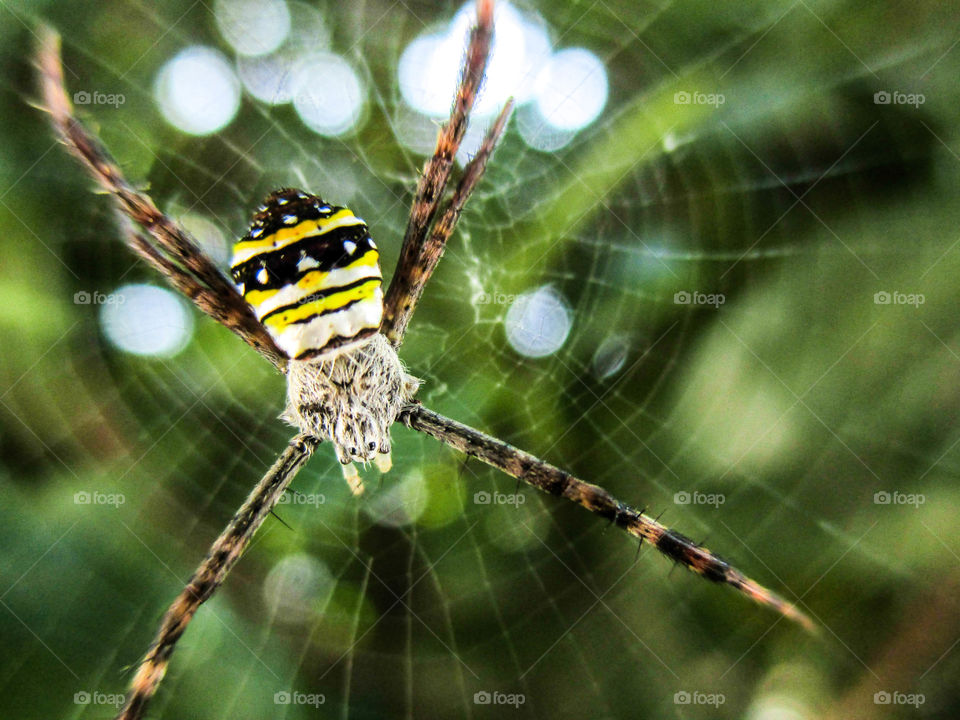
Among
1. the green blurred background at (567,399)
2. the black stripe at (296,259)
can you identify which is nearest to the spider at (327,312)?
the black stripe at (296,259)

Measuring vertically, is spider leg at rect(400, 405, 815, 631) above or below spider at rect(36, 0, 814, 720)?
below

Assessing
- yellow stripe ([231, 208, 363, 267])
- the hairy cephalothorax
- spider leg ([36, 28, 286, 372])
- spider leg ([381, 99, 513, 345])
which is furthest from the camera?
the hairy cephalothorax

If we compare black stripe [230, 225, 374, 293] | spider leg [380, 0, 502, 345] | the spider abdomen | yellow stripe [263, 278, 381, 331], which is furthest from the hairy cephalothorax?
black stripe [230, 225, 374, 293]

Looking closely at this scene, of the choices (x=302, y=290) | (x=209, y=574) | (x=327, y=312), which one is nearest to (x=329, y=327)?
(x=327, y=312)

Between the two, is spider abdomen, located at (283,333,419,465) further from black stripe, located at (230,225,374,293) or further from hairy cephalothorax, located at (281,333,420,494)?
black stripe, located at (230,225,374,293)

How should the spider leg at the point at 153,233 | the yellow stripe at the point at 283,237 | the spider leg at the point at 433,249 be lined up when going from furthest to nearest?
the spider leg at the point at 433,249
the yellow stripe at the point at 283,237
the spider leg at the point at 153,233

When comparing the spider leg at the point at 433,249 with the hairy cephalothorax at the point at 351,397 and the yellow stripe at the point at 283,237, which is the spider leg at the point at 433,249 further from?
the yellow stripe at the point at 283,237

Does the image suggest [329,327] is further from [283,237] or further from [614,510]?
[614,510]
